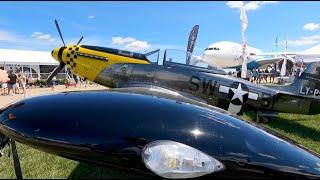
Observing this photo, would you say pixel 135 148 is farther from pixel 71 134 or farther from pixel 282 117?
pixel 282 117

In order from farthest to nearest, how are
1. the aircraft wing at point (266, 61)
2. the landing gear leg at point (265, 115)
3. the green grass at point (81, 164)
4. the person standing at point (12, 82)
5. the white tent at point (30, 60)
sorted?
the aircraft wing at point (266, 61)
the white tent at point (30, 60)
the person standing at point (12, 82)
the landing gear leg at point (265, 115)
the green grass at point (81, 164)

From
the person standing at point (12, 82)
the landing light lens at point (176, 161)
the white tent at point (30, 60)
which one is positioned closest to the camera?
the landing light lens at point (176, 161)

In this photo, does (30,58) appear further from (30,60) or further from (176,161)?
(176,161)

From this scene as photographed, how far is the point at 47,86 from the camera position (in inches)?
1110

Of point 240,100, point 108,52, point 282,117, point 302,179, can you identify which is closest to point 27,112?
point 302,179

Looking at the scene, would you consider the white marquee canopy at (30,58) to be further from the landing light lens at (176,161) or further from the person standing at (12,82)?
the landing light lens at (176,161)

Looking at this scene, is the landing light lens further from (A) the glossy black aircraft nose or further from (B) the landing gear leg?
(B) the landing gear leg

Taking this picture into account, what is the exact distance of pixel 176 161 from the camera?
142 cm

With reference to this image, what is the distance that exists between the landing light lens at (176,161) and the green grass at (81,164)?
13 centimetres

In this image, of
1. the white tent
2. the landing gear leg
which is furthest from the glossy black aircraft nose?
the white tent

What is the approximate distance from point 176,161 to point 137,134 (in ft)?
0.73

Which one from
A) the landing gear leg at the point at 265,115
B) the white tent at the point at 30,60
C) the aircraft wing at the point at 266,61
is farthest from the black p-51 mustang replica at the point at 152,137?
the aircraft wing at the point at 266,61

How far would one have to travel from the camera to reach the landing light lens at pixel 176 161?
142 centimetres

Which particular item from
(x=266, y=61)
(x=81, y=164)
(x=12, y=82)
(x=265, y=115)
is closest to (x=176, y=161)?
(x=81, y=164)
